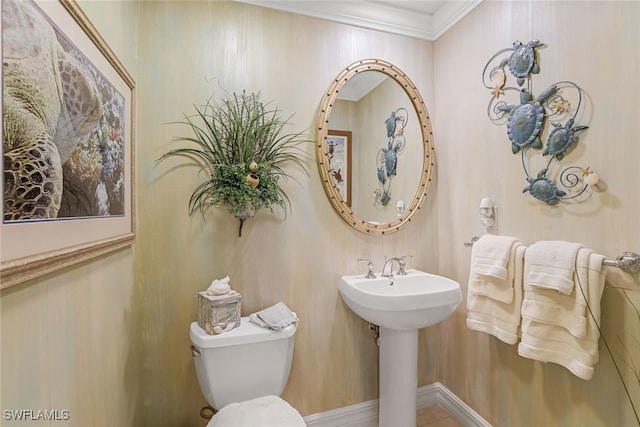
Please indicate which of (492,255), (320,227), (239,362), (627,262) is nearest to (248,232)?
(320,227)

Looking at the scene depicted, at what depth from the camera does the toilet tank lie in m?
1.32

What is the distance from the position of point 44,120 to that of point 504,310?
1774 mm

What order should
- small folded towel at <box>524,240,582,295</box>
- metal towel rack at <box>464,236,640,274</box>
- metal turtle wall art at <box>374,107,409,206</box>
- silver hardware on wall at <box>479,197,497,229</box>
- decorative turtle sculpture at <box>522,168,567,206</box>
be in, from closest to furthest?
metal towel rack at <box>464,236,640,274</box> < small folded towel at <box>524,240,582,295</box> < decorative turtle sculpture at <box>522,168,567,206</box> < silver hardware on wall at <box>479,197,497,229</box> < metal turtle wall art at <box>374,107,409,206</box>

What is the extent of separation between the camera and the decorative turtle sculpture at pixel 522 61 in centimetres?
141

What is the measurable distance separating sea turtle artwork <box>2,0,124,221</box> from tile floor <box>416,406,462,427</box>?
201 centimetres

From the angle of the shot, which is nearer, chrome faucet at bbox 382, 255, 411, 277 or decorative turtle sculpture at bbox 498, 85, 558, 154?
decorative turtle sculpture at bbox 498, 85, 558, 154

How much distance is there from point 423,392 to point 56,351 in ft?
6.46

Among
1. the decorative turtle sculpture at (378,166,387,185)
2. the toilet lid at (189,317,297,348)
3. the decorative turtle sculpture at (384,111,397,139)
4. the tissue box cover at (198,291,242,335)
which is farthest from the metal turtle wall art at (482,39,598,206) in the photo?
the tissue box cover at (198,291,242,335)

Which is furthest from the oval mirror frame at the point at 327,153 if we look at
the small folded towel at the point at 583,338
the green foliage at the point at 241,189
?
the small folded towel at the point at 583,338

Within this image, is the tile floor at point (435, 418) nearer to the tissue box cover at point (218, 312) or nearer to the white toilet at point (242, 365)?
the white toilet at point (242, 365)

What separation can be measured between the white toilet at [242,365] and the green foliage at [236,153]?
573 mm

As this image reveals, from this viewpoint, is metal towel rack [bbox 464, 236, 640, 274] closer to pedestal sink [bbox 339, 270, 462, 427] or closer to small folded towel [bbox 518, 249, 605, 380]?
small folded towel [bbox 518, 249, 605, 380]

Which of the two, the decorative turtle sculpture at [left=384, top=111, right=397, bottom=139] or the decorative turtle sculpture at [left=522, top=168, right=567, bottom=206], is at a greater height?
the decorative turtle sculpture at [left=384, top=111, right=397, bottom=139]

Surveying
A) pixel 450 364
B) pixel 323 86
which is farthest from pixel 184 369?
pixel 323 86
